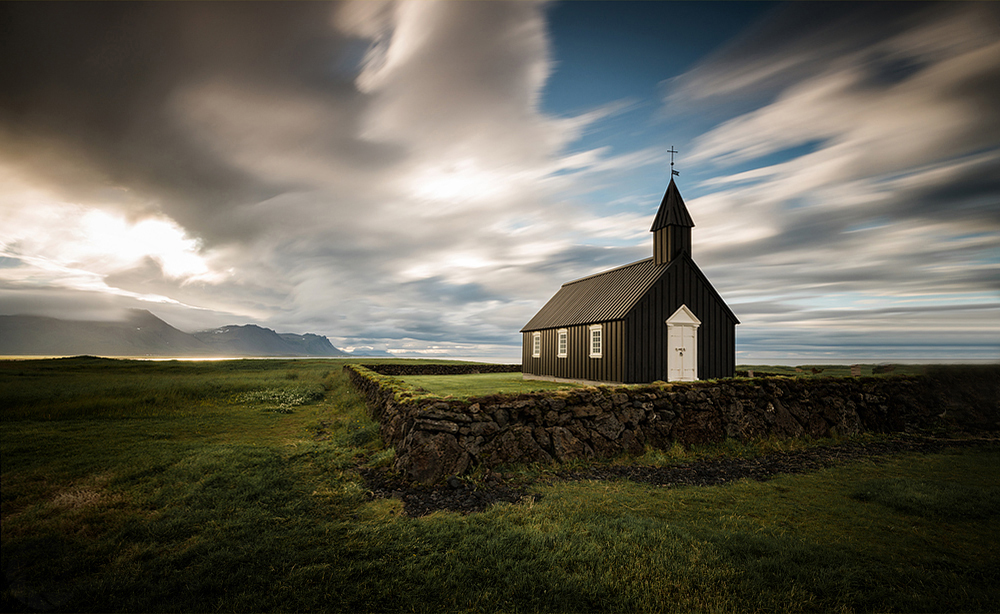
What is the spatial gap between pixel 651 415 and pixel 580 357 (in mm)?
11950

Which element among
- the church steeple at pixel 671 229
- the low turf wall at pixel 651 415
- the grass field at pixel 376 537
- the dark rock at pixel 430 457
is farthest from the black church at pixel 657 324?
the dark rock at pixel 430 457

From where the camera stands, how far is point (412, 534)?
616 centimetres

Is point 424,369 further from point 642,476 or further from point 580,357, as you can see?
point 642,476

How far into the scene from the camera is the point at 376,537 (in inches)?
235

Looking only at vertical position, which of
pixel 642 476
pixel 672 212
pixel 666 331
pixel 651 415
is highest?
pixel 672 212

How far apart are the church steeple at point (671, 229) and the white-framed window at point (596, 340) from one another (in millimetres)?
5315

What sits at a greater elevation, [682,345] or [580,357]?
[682,345]

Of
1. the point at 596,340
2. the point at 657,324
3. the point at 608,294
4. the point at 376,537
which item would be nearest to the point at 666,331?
the point at 657,324

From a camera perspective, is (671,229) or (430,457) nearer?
(430,457)

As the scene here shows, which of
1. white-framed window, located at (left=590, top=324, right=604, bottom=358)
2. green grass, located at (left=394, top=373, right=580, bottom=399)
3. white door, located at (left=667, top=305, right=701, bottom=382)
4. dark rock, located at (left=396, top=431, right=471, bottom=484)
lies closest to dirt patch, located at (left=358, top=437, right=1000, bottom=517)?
dark rock, located at (left=396, top=431, right=471, bottom=484)

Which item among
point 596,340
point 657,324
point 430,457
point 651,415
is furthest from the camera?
point 596,340

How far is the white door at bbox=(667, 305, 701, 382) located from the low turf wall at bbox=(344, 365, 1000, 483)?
6792mm

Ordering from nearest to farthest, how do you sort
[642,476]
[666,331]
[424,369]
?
1. [642,476]
2. [666,331]
3. [424,369]

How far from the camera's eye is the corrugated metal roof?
73.3ft
